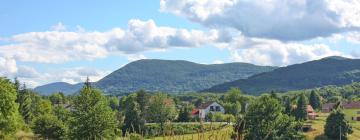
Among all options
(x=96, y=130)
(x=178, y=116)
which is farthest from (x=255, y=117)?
(x=178, y=116)

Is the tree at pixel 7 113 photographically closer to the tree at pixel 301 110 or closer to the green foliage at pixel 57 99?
the tree at pixel 301 110

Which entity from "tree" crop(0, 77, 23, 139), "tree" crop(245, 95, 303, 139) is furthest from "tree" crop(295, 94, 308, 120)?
"tree" crop(0, 77, 23, 139)

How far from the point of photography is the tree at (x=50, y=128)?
62.2 m

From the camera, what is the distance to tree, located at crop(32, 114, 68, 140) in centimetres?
6215

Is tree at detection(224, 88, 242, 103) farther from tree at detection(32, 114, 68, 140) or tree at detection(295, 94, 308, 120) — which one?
tree at detection(32, 114, 68, 140)

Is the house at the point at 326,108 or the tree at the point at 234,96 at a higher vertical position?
the tree at the point at 234,96

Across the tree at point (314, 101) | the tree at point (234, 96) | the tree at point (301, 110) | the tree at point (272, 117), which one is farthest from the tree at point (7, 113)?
the tree at point (314, 101)

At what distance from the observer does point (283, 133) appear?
65.6 metres

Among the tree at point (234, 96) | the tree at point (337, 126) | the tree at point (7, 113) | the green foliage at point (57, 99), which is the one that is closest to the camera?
the tree at point (7, 113)

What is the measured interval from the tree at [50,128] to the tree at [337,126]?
36384mm

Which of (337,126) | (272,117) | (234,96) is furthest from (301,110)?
(234,96)

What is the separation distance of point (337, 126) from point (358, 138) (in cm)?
407

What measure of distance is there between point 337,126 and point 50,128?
3873 cm

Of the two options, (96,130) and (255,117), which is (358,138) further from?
(96,130)
